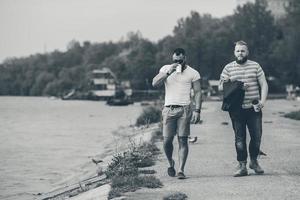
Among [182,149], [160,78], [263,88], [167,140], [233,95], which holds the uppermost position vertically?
[160,78]

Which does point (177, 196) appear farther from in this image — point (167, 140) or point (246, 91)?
point (246, 91)

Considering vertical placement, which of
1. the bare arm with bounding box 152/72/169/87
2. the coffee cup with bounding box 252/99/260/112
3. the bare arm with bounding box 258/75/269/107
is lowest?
the coffee cup with bounding box 252/99/260/112

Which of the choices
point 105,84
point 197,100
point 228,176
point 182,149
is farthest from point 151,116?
point 105,84

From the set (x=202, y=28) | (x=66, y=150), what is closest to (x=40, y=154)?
(x=66, y=150)

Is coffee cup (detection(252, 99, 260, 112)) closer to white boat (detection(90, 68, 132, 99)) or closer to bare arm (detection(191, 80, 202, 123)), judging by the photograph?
bare arm (detection(191, 80, 202, 123))

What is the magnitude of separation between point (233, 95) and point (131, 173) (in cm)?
252

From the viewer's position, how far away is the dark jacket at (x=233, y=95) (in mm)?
10484

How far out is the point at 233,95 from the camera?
10508 millimetres

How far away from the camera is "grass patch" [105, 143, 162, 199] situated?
10.1 m

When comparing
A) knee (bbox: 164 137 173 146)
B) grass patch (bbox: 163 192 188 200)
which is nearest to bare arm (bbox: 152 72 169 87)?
knee (bbox: 164 137 173 146)

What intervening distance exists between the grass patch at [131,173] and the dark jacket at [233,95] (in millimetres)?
1708

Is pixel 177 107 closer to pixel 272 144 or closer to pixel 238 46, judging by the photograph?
pixel 238 46

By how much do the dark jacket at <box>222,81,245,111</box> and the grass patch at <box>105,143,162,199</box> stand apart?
5.60 ft

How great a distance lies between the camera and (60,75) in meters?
184
